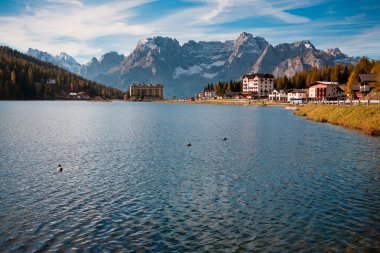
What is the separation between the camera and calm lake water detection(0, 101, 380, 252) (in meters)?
21.5

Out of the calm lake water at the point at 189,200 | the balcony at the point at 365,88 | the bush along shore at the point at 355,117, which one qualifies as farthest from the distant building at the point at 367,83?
the calm lake water at the point at 189,200

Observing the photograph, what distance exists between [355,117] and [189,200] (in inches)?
2722

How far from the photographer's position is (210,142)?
65562 mm

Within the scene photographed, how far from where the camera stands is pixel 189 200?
29.5 metres

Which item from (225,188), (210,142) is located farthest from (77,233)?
(210,142)

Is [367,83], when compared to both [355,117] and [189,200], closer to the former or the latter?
[355,117]

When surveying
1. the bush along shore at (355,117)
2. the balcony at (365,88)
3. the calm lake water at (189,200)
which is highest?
the balcony at (365,88)

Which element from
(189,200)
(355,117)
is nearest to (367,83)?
(355,117)

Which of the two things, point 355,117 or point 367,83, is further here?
point 367,83

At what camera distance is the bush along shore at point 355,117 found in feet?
239

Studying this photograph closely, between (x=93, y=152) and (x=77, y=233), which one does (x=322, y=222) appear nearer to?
(x=77, y=233)

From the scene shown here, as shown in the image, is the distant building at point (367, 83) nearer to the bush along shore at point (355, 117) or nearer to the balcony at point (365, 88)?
the balcony at point (365, 88)

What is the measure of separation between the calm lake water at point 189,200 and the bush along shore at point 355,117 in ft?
64.9

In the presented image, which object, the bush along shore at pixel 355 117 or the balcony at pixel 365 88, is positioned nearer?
the bush along shore at pixel 355 117
